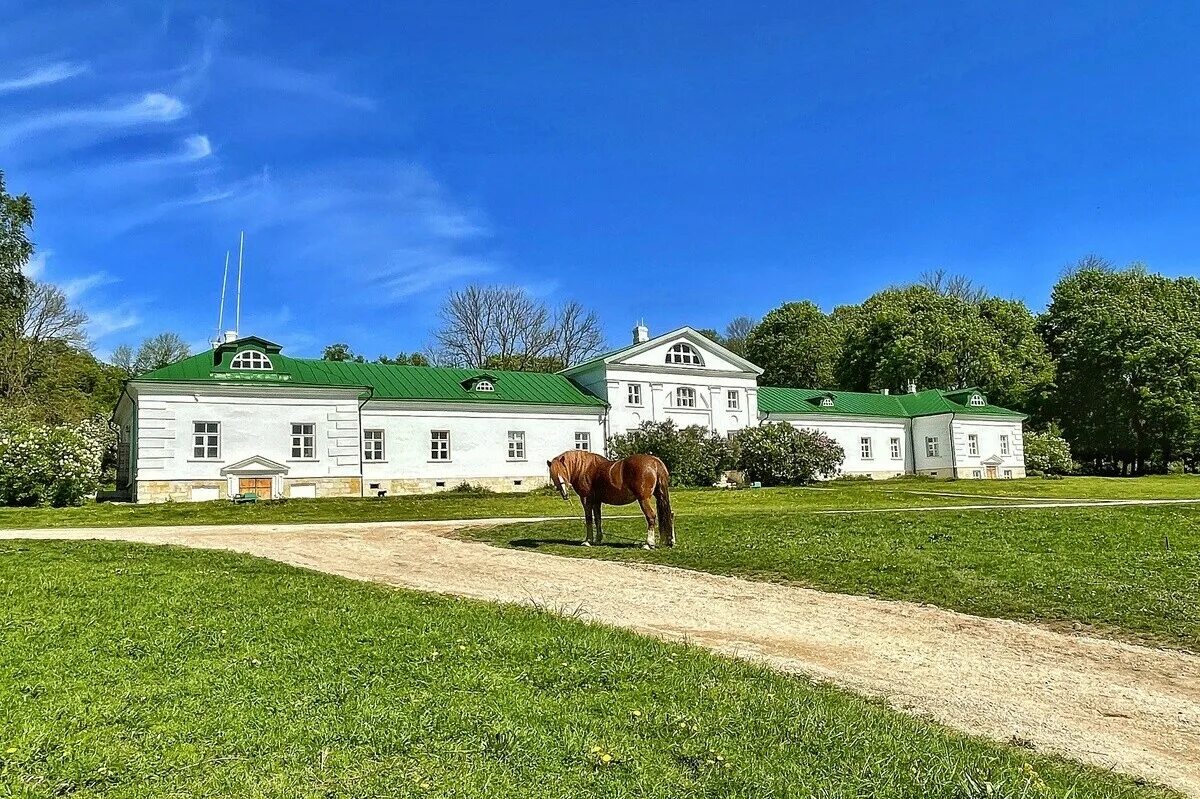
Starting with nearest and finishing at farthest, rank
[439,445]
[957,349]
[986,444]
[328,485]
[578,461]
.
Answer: [578,461], [328,485], [439,445], [986,444], [957,349]

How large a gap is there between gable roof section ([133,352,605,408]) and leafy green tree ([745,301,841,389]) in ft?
111

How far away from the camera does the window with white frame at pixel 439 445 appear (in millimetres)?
37562

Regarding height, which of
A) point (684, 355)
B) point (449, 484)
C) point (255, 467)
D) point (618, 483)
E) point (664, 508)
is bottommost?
point (449, 484)

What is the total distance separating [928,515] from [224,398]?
26.3 metres

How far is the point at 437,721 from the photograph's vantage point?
4.87 meters

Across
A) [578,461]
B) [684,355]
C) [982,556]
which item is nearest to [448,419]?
[684,355]

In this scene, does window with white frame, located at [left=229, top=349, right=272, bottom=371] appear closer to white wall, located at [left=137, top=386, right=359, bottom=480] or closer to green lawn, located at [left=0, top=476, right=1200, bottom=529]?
white wall, located at [left=137, top=386, right=359, bottom=480]

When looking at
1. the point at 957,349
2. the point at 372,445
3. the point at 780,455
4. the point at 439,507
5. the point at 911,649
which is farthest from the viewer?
the point at 957,349

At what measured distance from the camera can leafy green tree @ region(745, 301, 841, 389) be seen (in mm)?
72062

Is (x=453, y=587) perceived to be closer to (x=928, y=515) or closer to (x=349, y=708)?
(x=349, y=708)

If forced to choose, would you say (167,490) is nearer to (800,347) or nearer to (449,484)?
(449,484)

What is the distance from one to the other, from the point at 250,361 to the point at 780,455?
81.9 ft

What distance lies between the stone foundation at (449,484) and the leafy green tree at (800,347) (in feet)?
123

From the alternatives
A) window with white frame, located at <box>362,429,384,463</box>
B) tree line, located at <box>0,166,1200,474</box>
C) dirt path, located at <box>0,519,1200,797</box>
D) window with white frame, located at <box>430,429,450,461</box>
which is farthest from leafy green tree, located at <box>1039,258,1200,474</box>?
dirt path, located at <box>0,519,1200,797</box>
